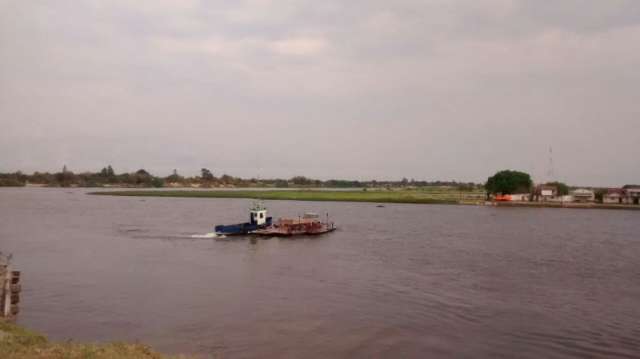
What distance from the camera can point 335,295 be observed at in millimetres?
33406

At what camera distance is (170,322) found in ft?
85.4

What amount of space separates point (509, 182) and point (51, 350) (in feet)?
505

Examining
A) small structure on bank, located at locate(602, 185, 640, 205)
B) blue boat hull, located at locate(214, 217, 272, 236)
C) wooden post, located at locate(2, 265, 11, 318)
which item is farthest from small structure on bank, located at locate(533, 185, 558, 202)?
wooden post, located at locate(2, 265, 11, 318)

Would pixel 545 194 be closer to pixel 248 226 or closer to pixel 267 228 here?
pixel 267 228

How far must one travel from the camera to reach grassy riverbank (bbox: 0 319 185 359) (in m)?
16.5

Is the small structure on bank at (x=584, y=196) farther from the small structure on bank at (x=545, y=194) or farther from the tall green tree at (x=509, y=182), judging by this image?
the tall green tree at (x=509, y=182)

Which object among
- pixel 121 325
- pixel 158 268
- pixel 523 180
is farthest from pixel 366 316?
pixel 523 180

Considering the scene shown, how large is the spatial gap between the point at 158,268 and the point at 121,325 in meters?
17.1

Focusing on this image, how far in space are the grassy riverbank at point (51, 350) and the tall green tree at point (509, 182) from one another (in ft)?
496

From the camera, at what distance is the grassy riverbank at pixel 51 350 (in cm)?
1653

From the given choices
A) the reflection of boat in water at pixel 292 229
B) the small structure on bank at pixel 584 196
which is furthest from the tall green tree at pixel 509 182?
the reflection of boat in water at pixel 292 229

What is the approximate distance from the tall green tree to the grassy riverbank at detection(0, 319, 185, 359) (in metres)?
151

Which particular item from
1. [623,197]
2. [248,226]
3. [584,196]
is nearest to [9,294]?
[248,226]

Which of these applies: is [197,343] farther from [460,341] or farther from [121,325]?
[460,341]
